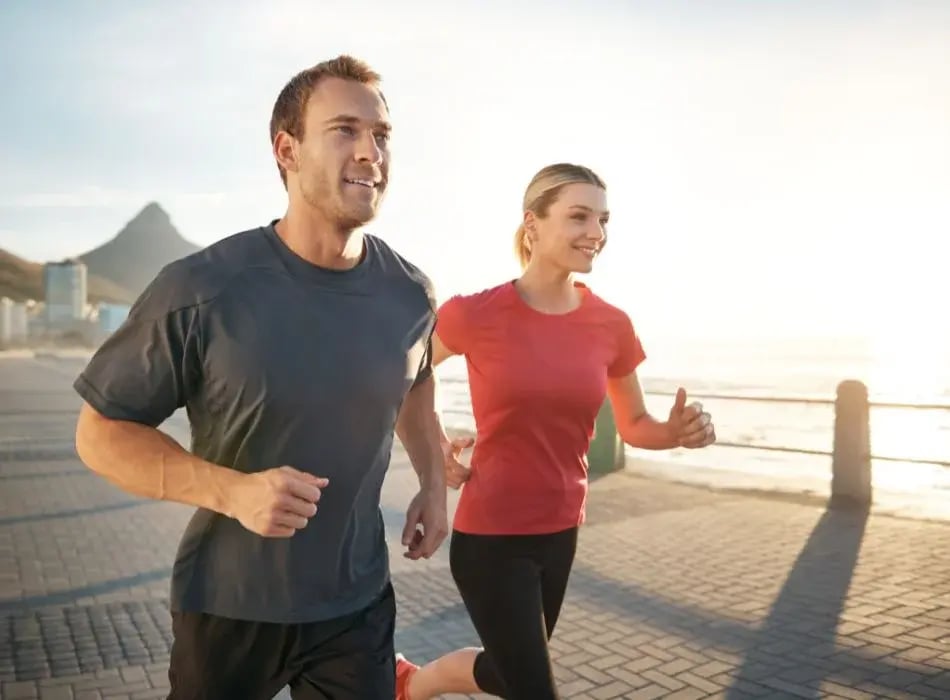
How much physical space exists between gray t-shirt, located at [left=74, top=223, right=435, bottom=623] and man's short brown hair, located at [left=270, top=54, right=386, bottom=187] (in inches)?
9.9

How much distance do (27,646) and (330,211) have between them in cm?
405

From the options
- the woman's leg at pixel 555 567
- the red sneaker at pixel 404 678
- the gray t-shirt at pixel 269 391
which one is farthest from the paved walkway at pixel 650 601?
the gray t-shirt at pixel 269 391

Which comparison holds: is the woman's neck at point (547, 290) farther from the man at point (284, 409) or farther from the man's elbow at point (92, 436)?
the man's elbow at point (92, 436)

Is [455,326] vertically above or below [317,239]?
below

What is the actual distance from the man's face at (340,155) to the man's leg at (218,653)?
959 mm

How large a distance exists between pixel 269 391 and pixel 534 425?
50.9 inches

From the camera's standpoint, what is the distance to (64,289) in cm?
13038

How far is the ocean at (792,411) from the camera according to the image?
545 inches

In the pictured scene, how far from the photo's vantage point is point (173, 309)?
6.17 feet

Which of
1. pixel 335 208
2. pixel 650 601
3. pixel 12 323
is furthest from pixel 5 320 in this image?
pixel 335 208

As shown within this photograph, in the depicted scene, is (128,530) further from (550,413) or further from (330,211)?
(330,211)

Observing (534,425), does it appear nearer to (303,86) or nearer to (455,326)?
(455,326)

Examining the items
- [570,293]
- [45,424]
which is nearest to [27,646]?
[570,293]

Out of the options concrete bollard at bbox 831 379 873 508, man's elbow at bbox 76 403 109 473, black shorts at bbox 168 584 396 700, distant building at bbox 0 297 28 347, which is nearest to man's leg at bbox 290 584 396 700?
black shorts at bbox 168 584 396 700
